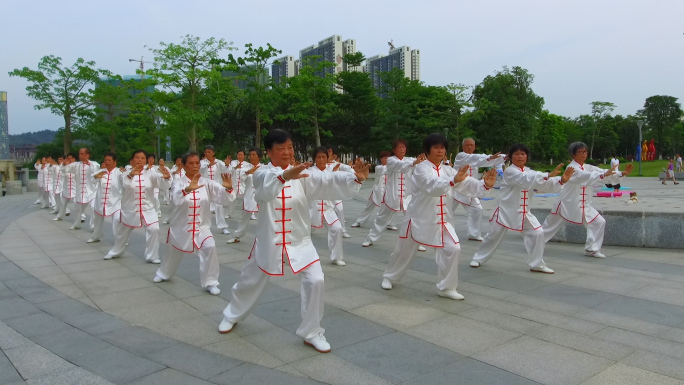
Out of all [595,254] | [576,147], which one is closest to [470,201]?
[576,147]

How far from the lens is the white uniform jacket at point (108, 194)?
30.7ft

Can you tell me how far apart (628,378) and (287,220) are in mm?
2717

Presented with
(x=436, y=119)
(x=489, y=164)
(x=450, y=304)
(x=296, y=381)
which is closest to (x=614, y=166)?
(x=489, y=164)

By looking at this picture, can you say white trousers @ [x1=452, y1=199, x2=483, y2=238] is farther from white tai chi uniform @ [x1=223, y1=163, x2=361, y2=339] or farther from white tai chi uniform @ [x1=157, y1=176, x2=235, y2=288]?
white tai chi uniform @ [x1=223, y1=163, x2=361, y2=339]

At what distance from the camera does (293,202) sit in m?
4.16

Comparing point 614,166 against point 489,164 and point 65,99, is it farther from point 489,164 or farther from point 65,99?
point 65,99

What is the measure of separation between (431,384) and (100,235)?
8400mm

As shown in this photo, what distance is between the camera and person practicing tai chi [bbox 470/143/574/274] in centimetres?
664

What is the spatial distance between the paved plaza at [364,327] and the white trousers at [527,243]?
19 centimetres

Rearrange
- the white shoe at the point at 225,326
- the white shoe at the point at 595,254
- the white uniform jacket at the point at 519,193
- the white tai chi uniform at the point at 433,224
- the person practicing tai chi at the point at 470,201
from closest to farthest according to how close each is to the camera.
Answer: the white shoe at the point at 225,326 < the white tai chi uniform at the point at 433,224 < the white uniform jacket at the point at 519,193 < the white shoe at the point at 595,254 < the person practicing tai chi at the point at 470,201

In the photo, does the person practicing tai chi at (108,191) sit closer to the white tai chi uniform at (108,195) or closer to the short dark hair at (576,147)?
the white tai chi uniform at (108,195)

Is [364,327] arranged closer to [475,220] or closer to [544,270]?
[544,270]

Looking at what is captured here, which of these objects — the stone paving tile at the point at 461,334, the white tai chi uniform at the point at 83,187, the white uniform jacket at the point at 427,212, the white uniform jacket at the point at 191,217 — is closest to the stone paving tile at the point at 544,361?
the stone paving tile at the point at 461,334

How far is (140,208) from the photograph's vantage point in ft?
25.6
